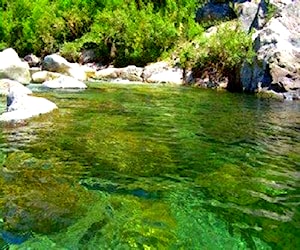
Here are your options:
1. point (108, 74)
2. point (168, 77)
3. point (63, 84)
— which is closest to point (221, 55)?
point (168, 77)

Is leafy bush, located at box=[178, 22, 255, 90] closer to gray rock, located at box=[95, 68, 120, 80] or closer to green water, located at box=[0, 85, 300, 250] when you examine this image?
gray rock, located at box=[95, 68, 120, 80]

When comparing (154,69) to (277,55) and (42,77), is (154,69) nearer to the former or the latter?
(42,77)

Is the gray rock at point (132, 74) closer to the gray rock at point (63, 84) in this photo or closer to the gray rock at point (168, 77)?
the gray rock at point (168, 77)

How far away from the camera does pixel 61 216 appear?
5.32m

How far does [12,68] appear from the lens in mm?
21875

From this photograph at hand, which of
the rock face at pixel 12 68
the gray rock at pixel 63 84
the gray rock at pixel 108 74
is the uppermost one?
the rock face at pixel 12 68

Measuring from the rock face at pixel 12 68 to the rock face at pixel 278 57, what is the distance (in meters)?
12.2

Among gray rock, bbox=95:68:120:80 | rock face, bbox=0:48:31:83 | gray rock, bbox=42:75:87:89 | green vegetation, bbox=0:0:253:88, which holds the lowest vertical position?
gray rock, bbox=95:68:120:80

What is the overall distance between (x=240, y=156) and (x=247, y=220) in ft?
11.0

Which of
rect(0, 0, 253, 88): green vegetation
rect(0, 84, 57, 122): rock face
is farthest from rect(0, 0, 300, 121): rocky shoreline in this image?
rect(0, 84, 57, 122): rock face

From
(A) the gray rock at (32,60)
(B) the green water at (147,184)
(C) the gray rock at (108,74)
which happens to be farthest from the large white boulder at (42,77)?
(A) the gray rock at (32,60)

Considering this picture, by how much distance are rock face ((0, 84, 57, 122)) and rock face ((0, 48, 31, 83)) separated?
844cm

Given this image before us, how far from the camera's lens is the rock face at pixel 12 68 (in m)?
21.5

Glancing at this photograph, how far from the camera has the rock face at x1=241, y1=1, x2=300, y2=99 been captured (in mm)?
23719
